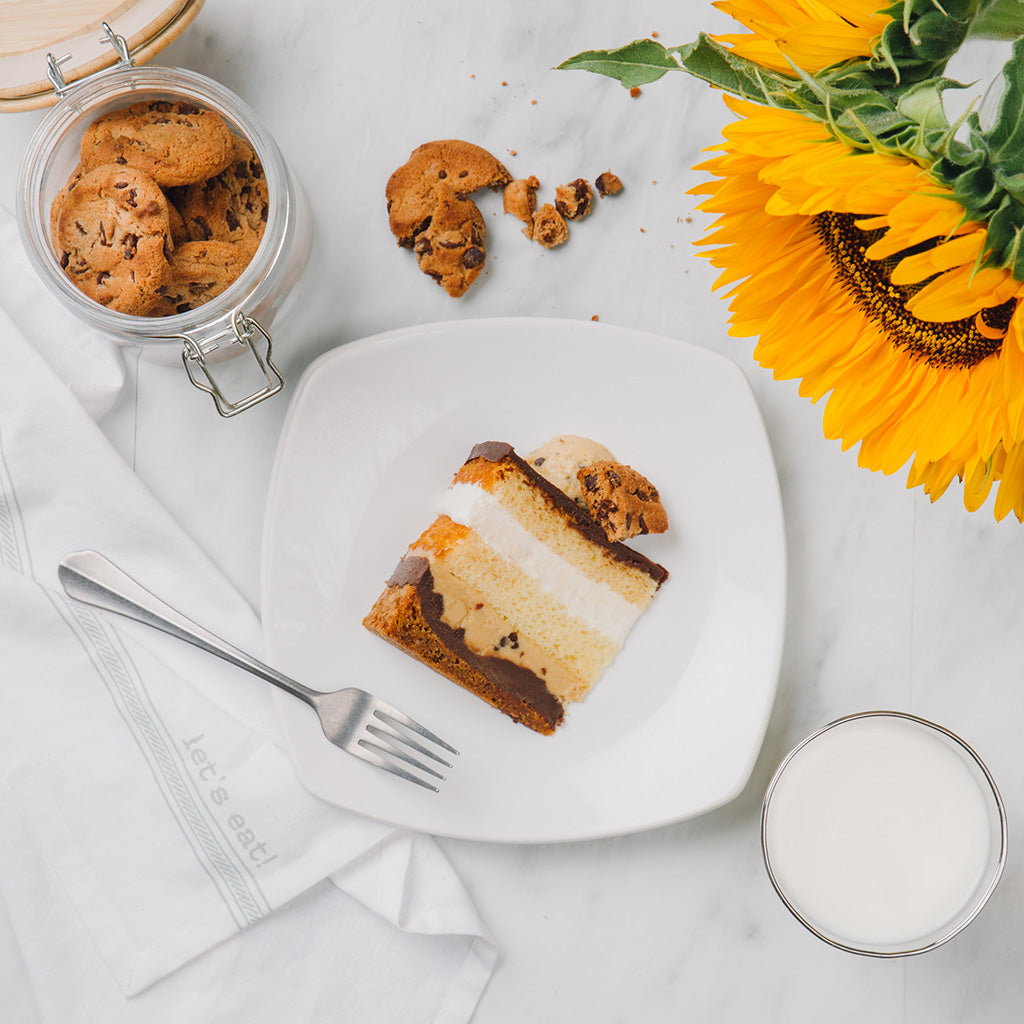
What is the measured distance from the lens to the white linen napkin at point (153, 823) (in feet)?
4.54

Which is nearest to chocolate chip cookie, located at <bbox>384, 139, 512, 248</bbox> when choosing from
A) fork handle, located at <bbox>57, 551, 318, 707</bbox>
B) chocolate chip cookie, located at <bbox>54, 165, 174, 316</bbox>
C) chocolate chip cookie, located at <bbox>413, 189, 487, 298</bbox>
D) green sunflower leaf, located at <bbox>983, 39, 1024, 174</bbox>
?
chocolate chip cookie, located at <bbox>413, 189, 487, 298</bbox>

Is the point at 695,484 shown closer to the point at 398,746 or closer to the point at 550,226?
the point at 550,226

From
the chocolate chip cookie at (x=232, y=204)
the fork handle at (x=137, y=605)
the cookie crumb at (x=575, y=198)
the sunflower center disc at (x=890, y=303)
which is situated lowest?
the fork handle at (x=137, y=605)

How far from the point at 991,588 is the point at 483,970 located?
0.93 metres

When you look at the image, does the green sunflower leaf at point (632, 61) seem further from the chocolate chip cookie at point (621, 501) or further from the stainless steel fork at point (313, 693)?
the stainless steel fork at point (313, 693)

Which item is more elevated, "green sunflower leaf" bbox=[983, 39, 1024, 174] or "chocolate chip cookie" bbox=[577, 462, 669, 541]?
"green sunflower leaf" bbox=[983, 39, 1024, 174]

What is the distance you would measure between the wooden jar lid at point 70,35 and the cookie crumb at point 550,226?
53 centimetres

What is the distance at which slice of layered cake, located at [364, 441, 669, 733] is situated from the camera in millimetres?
1339

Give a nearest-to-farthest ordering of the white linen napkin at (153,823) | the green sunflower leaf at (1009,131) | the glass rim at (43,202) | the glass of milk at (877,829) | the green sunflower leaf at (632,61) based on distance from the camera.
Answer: the green sunflower leaf at (1009,131) < the green sunflower leaf at (632,61) < the glass rim at (43,202) < the glass of milk at (877,829) < the white linen napkin at (153,823)

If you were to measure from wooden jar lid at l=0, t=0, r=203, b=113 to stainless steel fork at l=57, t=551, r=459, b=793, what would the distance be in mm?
633

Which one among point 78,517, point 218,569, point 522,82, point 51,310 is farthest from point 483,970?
point 522,82

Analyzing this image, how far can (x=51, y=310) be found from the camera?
1386mm

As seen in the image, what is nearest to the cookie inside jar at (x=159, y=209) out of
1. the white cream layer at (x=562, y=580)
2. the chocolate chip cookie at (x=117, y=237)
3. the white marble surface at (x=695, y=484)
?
the chocolate chip cookie at (x=117, y=237)

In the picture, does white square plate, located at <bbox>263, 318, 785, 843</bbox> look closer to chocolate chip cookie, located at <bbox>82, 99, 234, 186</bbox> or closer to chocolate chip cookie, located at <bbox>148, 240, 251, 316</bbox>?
chocolate chip cookie, located at <bbox>148, 240, 251, 316</bbox>
